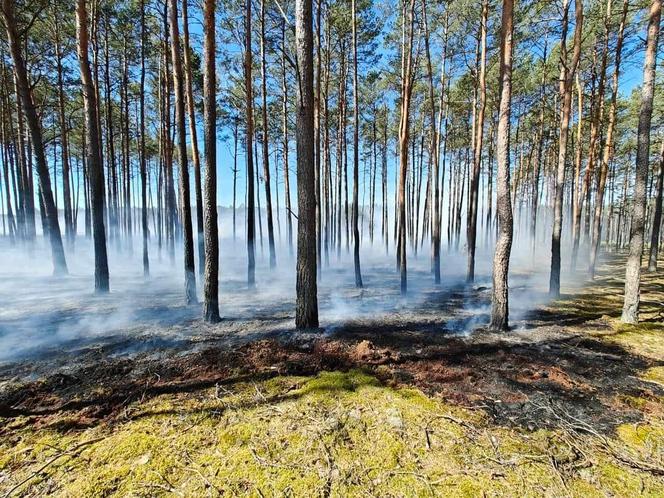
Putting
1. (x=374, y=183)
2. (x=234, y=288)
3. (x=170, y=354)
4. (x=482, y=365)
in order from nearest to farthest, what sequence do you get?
(x=482, y=365)
(x=170, y=354)
(x=234, y=288)
(x=374, y=183)

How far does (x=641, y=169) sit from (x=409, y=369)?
700 cm

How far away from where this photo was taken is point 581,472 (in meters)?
2.24

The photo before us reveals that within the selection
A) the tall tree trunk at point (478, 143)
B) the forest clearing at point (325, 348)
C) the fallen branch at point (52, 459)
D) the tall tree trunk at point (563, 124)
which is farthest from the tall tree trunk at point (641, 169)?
the fallen branch at point (52, 459)

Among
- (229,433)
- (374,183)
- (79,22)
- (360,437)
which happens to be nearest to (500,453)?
(360,437)

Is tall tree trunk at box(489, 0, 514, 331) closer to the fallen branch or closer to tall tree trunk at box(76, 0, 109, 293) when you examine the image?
the fallen branch

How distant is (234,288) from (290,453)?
32.7 ft

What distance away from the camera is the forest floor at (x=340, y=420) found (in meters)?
2.18

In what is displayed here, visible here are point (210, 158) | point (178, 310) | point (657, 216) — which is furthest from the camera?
point (657, 216)

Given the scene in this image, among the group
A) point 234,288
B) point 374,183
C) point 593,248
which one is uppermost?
point 374,183

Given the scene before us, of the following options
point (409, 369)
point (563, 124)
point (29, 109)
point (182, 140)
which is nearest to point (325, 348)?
point (409, 369)

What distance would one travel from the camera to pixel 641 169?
6.07 m

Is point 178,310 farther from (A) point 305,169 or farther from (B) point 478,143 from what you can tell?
(B) point 478,143

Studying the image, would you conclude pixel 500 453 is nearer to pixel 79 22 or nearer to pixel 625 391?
pixel 625 391

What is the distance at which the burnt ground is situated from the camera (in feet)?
10.2
